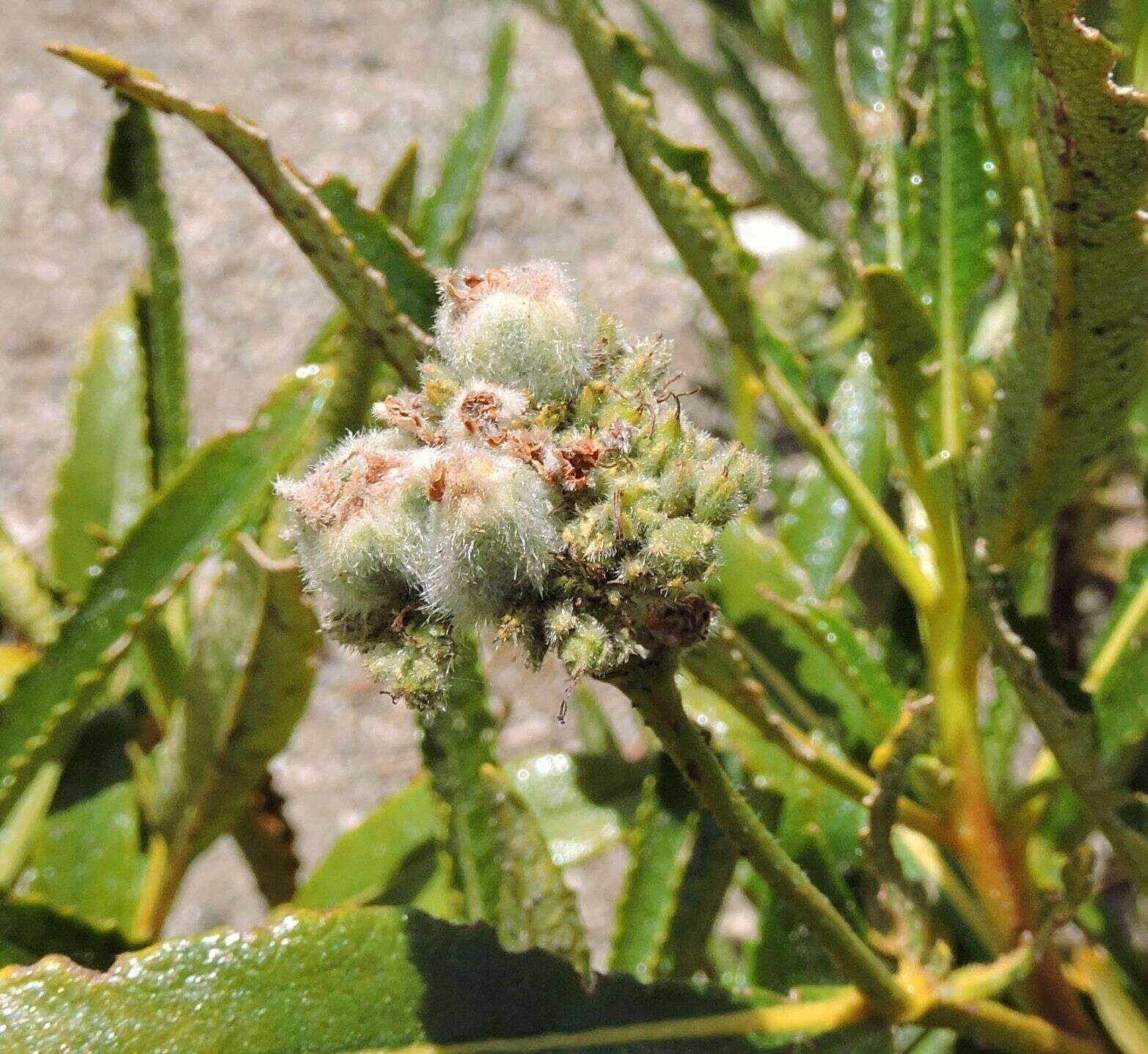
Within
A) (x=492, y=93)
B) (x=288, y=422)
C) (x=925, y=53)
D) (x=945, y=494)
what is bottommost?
(x=945, y=494)

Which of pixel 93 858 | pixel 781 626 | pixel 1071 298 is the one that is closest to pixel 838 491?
pixel 781 626

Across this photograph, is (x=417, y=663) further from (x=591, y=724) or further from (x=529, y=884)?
(x=591, y=724)

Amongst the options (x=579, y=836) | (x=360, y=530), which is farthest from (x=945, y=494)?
(x=360, y=530)

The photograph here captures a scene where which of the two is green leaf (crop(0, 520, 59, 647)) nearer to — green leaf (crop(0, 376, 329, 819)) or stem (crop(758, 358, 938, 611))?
green leaf (crop(0, 376, 329, 819))

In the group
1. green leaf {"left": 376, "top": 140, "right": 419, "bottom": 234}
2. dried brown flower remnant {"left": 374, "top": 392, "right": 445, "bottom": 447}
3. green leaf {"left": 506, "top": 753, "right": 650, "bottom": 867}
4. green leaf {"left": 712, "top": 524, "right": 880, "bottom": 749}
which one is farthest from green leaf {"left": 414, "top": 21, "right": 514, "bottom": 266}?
dried brown flower remnant {"left": 374, "top": 392, "right": 445, "bottom": 447}

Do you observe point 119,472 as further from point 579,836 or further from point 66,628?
point 579,836
